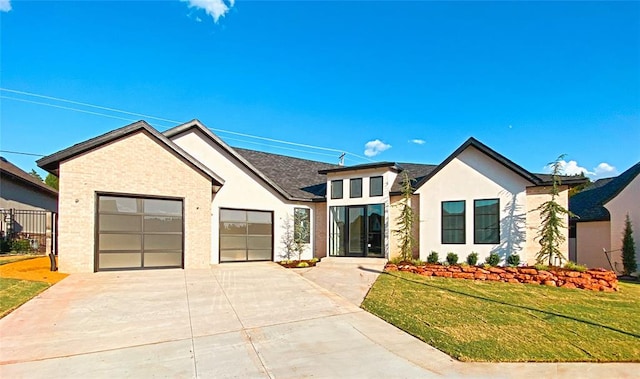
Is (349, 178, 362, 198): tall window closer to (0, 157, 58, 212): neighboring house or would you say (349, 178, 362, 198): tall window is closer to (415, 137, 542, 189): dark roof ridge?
(415, 137, 542, 189): dark roof ridge

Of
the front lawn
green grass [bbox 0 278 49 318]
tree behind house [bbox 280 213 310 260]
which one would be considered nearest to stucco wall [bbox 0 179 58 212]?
the front lawn

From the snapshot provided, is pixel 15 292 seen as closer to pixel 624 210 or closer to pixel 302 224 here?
pixel 302 224

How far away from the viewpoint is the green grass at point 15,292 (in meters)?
7.55

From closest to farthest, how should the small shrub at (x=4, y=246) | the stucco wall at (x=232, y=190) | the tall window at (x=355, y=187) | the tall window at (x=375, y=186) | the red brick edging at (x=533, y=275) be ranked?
the red brick edging at (x=533, y=275) < the stucco wall at (x=232, y=190) < the small shrub at (x=4, y=246) < the tall window at (x=375, y=186) < the tall window at (x=355, y=187)

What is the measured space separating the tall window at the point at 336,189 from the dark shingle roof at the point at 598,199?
1105cm

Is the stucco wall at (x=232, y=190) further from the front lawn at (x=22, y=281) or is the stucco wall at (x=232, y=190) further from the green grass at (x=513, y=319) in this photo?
the green grass at (x=513, y=319)

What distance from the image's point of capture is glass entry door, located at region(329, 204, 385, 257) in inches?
654

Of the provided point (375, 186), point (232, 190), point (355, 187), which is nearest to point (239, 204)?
point (232, 190)

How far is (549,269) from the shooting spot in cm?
1277

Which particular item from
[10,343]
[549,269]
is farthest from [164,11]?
[549,269]

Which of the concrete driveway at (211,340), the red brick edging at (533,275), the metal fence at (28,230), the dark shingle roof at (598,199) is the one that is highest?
the dark shingle roof at (598,199)

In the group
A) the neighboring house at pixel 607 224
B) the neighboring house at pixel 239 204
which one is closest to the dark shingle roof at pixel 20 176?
the neighboring house at pixel 239 204

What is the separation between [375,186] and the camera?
16844 millimetres

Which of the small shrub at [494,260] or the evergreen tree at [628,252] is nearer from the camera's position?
the small shrub at [494,260]
